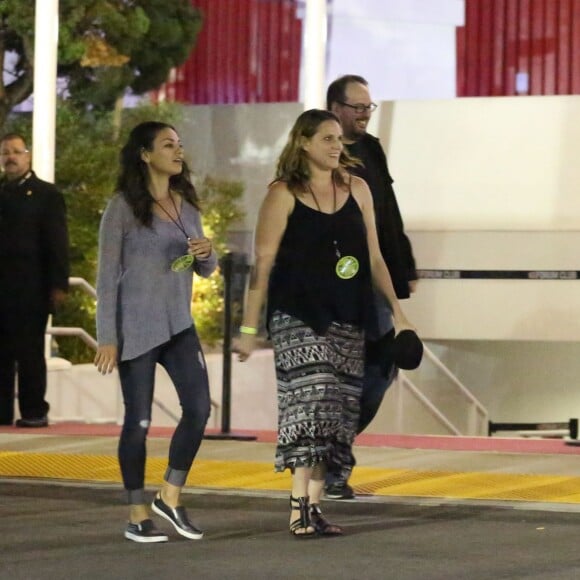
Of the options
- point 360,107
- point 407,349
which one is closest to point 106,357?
point 407,349

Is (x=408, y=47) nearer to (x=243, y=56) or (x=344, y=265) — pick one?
(x=243, y=56)

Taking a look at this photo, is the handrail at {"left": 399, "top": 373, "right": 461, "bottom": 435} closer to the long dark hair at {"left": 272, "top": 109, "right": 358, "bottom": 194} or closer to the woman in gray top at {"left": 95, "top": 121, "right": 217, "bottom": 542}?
the long dark hair at {"left": 272, "top": 109, "right": 358, "bottom": 194}

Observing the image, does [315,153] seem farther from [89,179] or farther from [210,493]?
[89,179]

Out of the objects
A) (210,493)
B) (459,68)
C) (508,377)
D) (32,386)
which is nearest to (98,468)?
(210,493)

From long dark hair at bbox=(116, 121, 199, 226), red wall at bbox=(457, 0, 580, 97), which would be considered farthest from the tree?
long dark hair at bbox=(116, 121, 199, 226)

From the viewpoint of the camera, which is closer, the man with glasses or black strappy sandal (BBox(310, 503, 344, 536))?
black strappy sandal (BBox(310, 503, 344, 536))

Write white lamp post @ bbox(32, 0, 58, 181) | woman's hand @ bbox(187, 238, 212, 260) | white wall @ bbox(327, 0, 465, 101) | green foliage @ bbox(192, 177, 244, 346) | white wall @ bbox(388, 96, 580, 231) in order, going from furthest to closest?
white wall @ bbox(327, 0, 465, 101)
green foliage @ bbox(192, 177, 244, 346)
white wall @ bbox(388, 96, 580, 231)
white lamp post @ bbox(32, 0, 58, 181)
woman's hand @ bbox(187, 238, 212, 260)

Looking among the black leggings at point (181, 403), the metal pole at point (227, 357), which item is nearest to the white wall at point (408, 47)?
the metal pole at point (227, 357)

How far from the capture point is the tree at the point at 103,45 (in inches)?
576

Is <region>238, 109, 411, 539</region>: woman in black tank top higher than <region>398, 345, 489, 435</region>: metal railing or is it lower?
higher

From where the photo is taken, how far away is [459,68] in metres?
16.4

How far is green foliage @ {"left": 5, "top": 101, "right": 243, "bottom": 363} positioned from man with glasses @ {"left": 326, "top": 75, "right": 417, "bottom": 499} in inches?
303

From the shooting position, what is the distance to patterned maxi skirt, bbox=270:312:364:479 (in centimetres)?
611

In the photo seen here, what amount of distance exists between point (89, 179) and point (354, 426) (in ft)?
30.6
